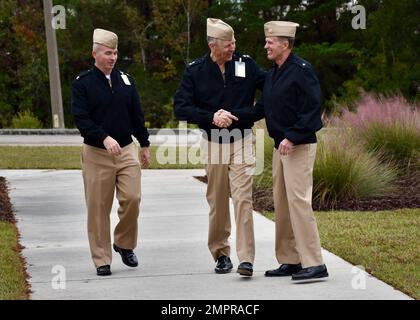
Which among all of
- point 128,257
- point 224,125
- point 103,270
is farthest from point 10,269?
point 224,125

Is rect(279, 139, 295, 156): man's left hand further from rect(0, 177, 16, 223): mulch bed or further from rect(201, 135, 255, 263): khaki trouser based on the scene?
rect(0, 177, 16, 223): mulch bed

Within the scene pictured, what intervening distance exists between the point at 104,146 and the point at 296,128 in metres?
1.53

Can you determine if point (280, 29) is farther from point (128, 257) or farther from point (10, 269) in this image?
point (10, 269)

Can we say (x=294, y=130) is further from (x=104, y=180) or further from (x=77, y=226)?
(x=77, y=226)

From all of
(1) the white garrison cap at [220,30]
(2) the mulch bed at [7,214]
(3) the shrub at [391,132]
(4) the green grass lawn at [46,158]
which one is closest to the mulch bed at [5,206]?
(2) the mulch bed at [7,214]

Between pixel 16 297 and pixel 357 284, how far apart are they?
233 centimetres

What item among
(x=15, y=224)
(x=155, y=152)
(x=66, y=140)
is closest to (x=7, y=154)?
(x=155, y=152)

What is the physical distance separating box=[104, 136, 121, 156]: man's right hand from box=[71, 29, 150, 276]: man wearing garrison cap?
13cm

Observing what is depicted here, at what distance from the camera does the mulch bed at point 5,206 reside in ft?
35.9

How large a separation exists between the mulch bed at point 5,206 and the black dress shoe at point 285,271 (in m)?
4.10

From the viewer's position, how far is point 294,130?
283 inches

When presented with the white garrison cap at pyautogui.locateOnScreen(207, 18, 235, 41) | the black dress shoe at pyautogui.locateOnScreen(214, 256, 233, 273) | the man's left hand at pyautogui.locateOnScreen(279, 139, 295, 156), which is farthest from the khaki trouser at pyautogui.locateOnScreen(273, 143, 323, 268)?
the white garrison cap at pyautogui.locateOnScreen(207, 18, 235, 41)

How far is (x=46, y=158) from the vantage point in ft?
60.4

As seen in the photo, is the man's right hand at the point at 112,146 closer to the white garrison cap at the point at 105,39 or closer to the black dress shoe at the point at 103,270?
the white garrison cap at the point at 105,39
